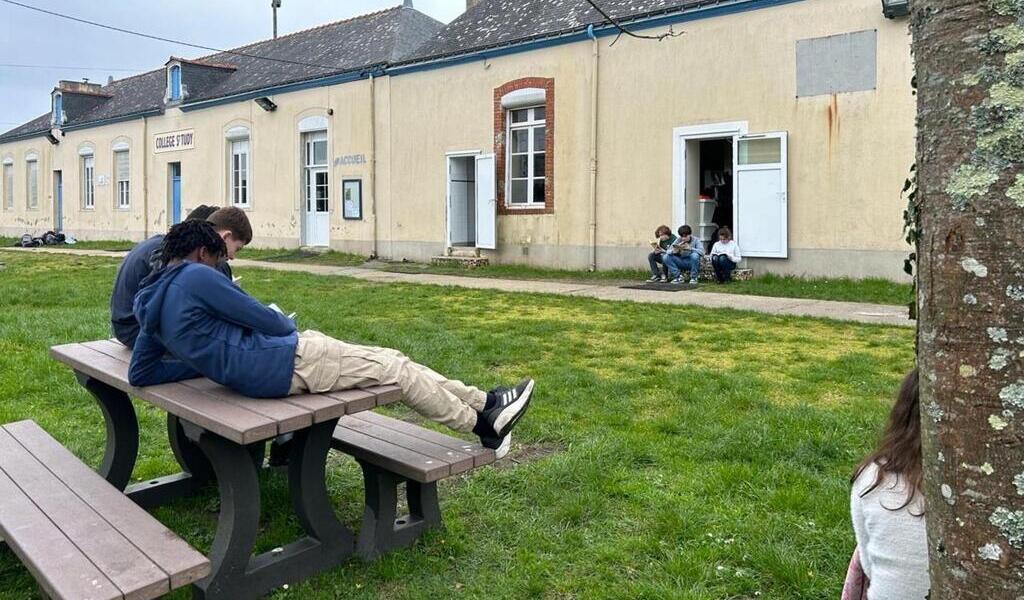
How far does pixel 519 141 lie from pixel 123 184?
1696 cm

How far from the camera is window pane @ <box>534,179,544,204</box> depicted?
54.2 feet

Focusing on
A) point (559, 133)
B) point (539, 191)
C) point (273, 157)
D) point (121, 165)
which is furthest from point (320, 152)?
point (121, 165)

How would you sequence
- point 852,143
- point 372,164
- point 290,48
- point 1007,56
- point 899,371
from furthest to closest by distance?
point 290,48
point 372,164
point 852,143
point 899,371
point 1007,56

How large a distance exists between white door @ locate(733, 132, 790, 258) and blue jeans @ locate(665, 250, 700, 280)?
983 millimetres

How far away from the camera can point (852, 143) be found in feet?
40.8

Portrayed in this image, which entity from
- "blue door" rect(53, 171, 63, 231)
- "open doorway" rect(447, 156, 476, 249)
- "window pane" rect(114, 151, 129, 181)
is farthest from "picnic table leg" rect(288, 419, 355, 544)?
"blue door" rect(53, 171, 63, 231)

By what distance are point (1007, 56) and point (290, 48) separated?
25.1 m

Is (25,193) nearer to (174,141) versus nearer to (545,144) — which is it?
(174,141)

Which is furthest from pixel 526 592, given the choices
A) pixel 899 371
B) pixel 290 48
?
pixel 290 48

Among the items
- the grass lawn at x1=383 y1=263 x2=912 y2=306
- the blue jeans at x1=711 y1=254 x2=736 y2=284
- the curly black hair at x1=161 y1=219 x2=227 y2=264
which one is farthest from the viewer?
the blue jeans at x1=711 y1=254 x2=736 y2=284

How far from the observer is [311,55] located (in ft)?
74.6

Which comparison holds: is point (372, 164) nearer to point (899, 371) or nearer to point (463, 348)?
point (463, 348)

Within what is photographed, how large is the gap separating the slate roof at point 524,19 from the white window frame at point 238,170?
22.1 feet

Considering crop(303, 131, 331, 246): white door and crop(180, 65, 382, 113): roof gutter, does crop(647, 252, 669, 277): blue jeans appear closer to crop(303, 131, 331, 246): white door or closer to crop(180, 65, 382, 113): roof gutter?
crop(180, 65, 382, 113): roof gutter
